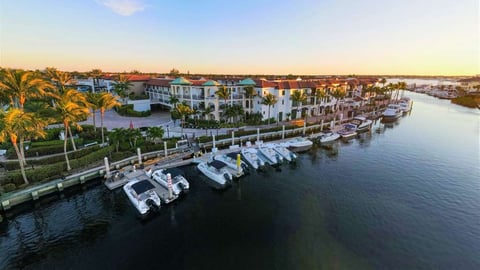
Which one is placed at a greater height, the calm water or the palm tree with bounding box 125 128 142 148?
the palm tree with bounding box 125 128 142 148

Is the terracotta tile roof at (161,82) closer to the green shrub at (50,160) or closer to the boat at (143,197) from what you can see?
the green shrub at (50,160)

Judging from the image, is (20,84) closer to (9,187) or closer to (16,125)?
(16,125)

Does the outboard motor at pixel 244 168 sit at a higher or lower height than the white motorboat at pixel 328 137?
lower

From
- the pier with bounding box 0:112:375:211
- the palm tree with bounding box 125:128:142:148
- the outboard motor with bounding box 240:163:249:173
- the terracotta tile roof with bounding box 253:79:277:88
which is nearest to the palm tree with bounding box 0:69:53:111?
Answer: the palm tree with bounding box 125:128:142:148

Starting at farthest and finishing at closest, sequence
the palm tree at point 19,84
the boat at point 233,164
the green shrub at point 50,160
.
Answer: the boat at point 233,164
the green shrub at point 50,160
the palm tree at point 19,84

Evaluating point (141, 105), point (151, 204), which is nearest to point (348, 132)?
point (151, 204)

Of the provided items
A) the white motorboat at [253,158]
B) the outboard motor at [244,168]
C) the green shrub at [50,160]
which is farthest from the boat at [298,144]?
the green shrub at [50,160]

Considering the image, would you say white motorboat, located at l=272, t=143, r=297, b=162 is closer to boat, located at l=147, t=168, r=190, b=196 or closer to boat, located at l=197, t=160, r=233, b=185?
boat, located at l=197, t=160, r=233, b=185
